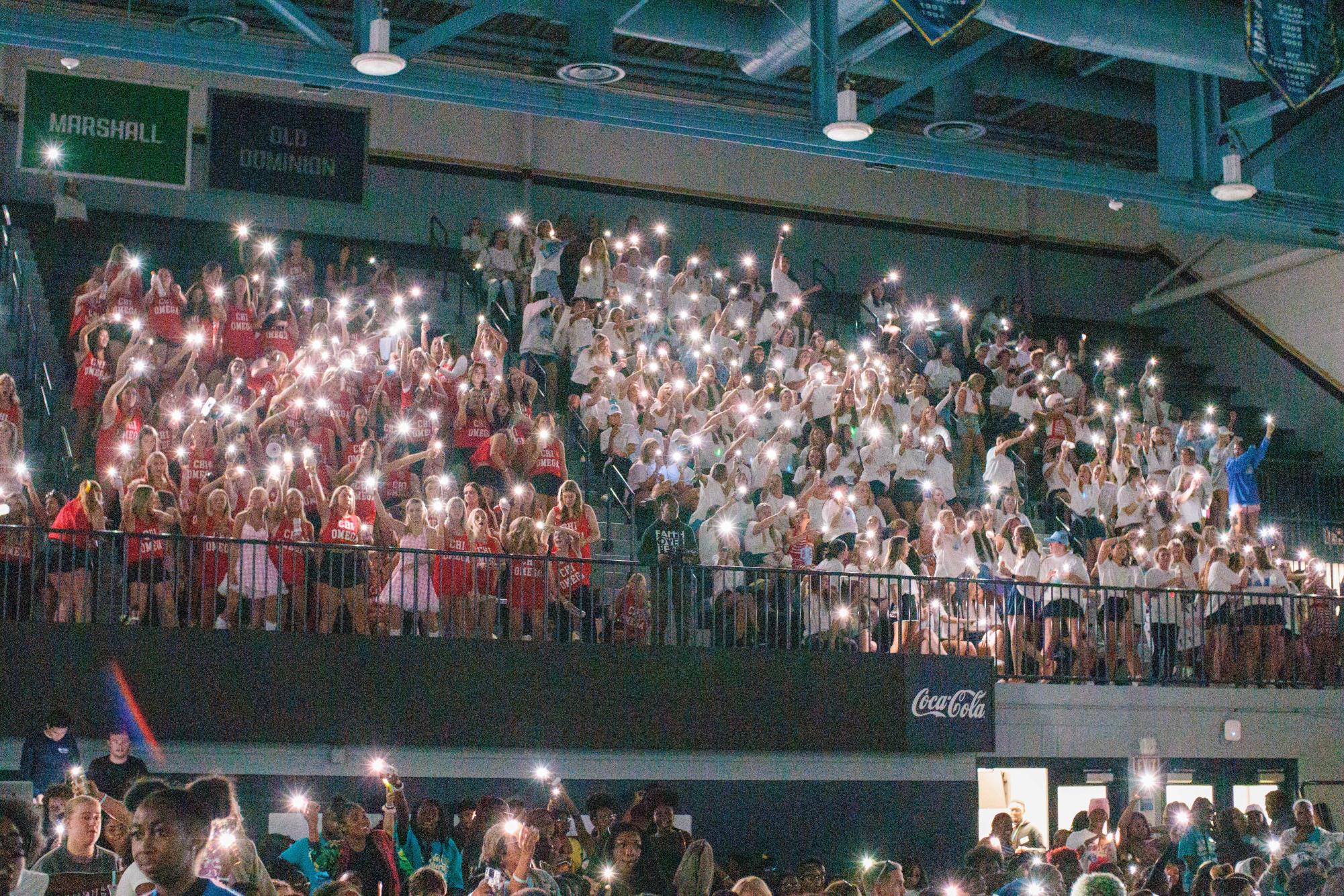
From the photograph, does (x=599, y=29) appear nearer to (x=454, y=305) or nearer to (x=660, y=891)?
(x=660, y=891)

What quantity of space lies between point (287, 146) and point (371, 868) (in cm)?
772

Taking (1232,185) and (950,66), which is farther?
(1232,185)

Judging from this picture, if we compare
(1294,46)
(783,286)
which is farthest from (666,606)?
(783,286)

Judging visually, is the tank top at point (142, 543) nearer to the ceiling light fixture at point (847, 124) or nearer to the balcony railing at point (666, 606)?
the balcony railing at point (666, 606)

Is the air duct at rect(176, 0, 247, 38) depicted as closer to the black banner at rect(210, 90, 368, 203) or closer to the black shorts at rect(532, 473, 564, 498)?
the black banner at rect(210, 90, 368, 203)

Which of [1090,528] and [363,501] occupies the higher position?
[1090,528]

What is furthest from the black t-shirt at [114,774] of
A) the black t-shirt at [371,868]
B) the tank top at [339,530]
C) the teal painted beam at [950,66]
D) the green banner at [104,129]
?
the teal painted beam at [950,66]

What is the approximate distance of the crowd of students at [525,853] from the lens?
22.3 feet

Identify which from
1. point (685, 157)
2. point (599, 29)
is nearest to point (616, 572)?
point (599, 29)

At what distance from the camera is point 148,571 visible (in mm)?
13844

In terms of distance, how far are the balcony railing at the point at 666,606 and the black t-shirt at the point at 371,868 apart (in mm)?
3653

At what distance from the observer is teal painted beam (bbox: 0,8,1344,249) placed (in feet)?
42.5

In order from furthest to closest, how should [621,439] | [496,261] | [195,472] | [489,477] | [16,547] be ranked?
[496,261] < [621,439] < [489,477] < [195,472] < [16,547]

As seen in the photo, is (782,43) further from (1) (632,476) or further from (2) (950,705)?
(2) (950,705)
